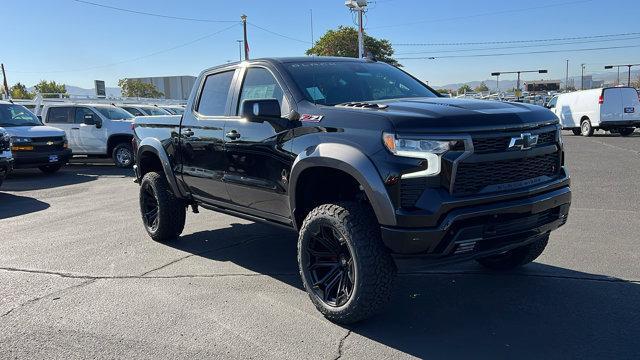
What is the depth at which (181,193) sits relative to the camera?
596 centimetres

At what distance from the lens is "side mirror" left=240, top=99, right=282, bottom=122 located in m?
4.11

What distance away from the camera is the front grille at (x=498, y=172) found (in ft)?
11.2

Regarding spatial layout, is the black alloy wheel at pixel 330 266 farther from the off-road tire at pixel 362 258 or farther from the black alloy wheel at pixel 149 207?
the black alloy wheel at pixel 149 207

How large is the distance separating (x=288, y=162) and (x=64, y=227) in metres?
4.78

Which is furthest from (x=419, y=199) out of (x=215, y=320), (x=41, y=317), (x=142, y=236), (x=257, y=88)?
(x=142, y=236)

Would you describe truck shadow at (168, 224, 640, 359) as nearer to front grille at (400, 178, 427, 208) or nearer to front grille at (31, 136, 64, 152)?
front grille at (400, 178, 427, 208)

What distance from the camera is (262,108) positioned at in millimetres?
4105

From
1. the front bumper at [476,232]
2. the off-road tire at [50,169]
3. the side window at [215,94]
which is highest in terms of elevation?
the side window at [215,94]

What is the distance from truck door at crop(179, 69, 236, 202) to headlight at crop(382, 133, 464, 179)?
2.08m

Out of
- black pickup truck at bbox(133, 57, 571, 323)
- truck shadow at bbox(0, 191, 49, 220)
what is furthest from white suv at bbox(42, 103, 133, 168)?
black pickup truck at bbox(133, 57, 571, 323)

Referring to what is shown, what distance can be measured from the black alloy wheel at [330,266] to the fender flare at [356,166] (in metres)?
0.44

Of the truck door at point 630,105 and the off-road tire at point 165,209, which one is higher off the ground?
the truck door at point 630,105

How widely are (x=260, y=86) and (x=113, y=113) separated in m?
12.3

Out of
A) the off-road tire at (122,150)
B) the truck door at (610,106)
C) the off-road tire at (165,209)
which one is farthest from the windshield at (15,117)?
the truck door at (610,106)
